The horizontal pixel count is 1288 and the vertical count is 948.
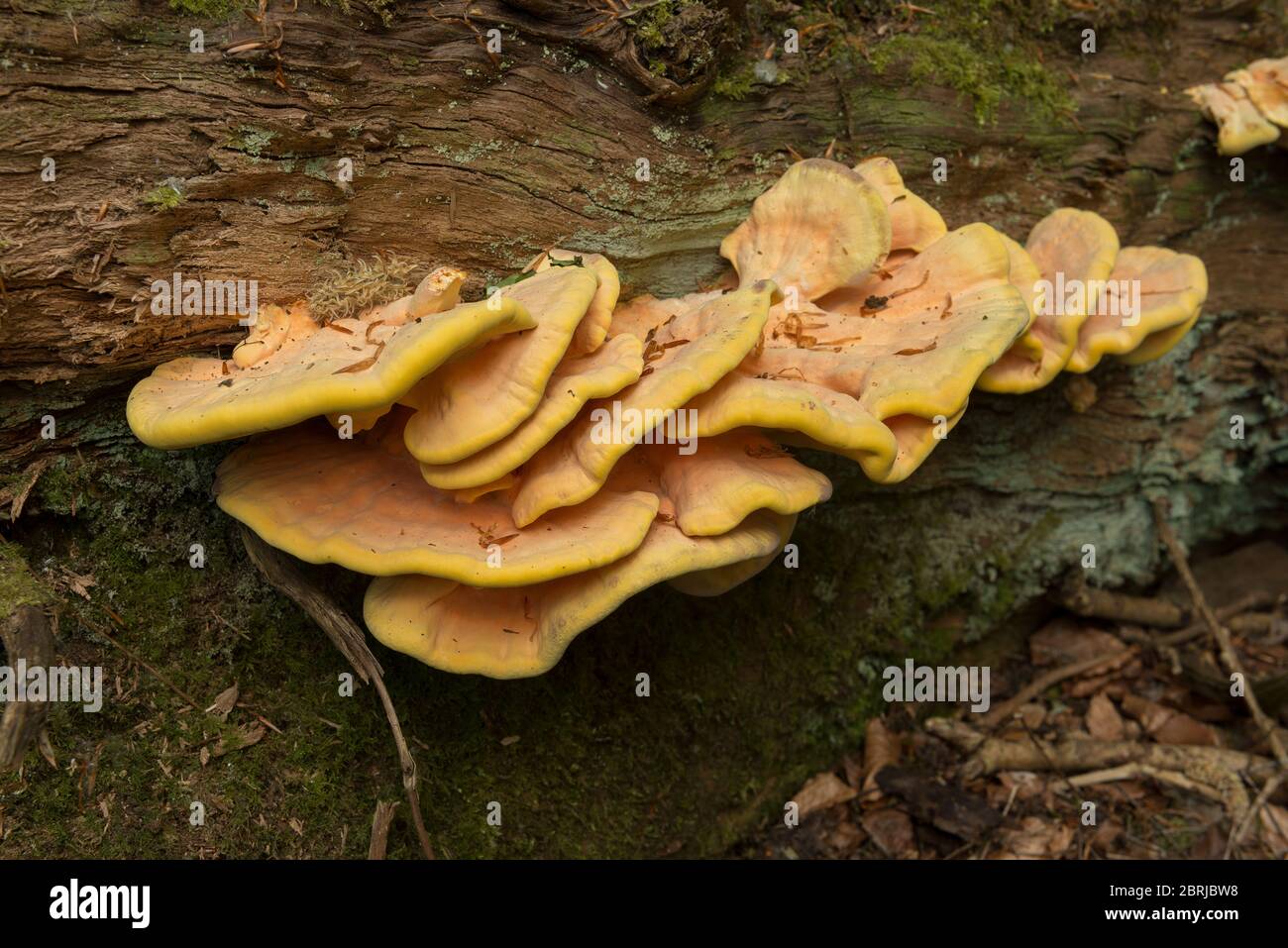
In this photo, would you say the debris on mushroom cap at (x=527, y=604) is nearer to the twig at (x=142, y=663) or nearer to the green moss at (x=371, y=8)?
the twig at (x=142, y=663)

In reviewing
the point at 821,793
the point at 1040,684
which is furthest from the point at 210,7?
the point at 1040,684

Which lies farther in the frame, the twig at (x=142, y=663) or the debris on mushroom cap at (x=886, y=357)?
the twig at (x=142, y=663)

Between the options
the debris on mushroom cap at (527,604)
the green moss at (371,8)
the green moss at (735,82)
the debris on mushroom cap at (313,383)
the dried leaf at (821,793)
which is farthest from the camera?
the dried leaf at (821,793)

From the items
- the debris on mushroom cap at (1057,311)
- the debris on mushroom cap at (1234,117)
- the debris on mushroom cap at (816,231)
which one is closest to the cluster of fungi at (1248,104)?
the debris on mushroom cap at (1234,117)

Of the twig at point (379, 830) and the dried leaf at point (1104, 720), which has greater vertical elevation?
the twig at point (379, 830)

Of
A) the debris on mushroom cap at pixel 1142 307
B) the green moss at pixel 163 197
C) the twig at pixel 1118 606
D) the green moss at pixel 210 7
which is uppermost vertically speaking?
the green moss at pixel 210 7

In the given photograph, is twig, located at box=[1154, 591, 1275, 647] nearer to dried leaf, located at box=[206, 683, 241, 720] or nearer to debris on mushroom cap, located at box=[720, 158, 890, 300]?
debris on mushroom cap, located at box=[720, 158, 890, 300]

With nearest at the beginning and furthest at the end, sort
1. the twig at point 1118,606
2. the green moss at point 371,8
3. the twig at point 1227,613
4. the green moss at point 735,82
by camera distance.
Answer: the green moss at point 371,8 → the green moss at point 735,82 → the twig at point 1118,606 → the twig at point 1227,613
